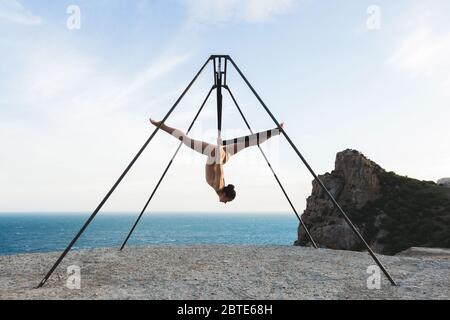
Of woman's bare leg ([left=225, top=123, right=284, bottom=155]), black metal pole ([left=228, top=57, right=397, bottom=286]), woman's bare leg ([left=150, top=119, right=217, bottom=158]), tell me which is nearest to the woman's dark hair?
woman's bare leg ([left=225, top=123, right=284, bottom=155])

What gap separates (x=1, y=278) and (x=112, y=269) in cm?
299

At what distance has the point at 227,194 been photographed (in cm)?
1103

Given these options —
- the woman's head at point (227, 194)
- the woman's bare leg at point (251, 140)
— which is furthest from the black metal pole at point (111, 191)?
the woman's head at point (227, 194)

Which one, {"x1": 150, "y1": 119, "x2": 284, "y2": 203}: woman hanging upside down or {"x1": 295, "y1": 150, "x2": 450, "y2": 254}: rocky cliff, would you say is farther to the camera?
{"x1": 295, "y1": 150, "x2": 450, "y2": 254}: rocky cliff

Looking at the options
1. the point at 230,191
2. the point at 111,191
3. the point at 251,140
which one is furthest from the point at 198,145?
the point at 111,191

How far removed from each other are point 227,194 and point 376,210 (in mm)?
39500

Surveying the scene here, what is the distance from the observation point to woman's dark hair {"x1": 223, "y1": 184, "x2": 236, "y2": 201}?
11.0 metres

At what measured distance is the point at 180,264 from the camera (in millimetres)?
12812

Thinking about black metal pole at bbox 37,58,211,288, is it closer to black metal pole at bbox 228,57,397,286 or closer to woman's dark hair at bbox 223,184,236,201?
black metal pole at bbox 228,57,397,286

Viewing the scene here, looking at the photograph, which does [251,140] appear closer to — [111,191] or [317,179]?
[317,179]

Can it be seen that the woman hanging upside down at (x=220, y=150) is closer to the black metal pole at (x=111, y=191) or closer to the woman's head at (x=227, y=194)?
the woman's head at (x=227, y=194)

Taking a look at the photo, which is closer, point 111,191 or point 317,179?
point 111,191

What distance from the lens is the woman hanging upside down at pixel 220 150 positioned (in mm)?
10344
